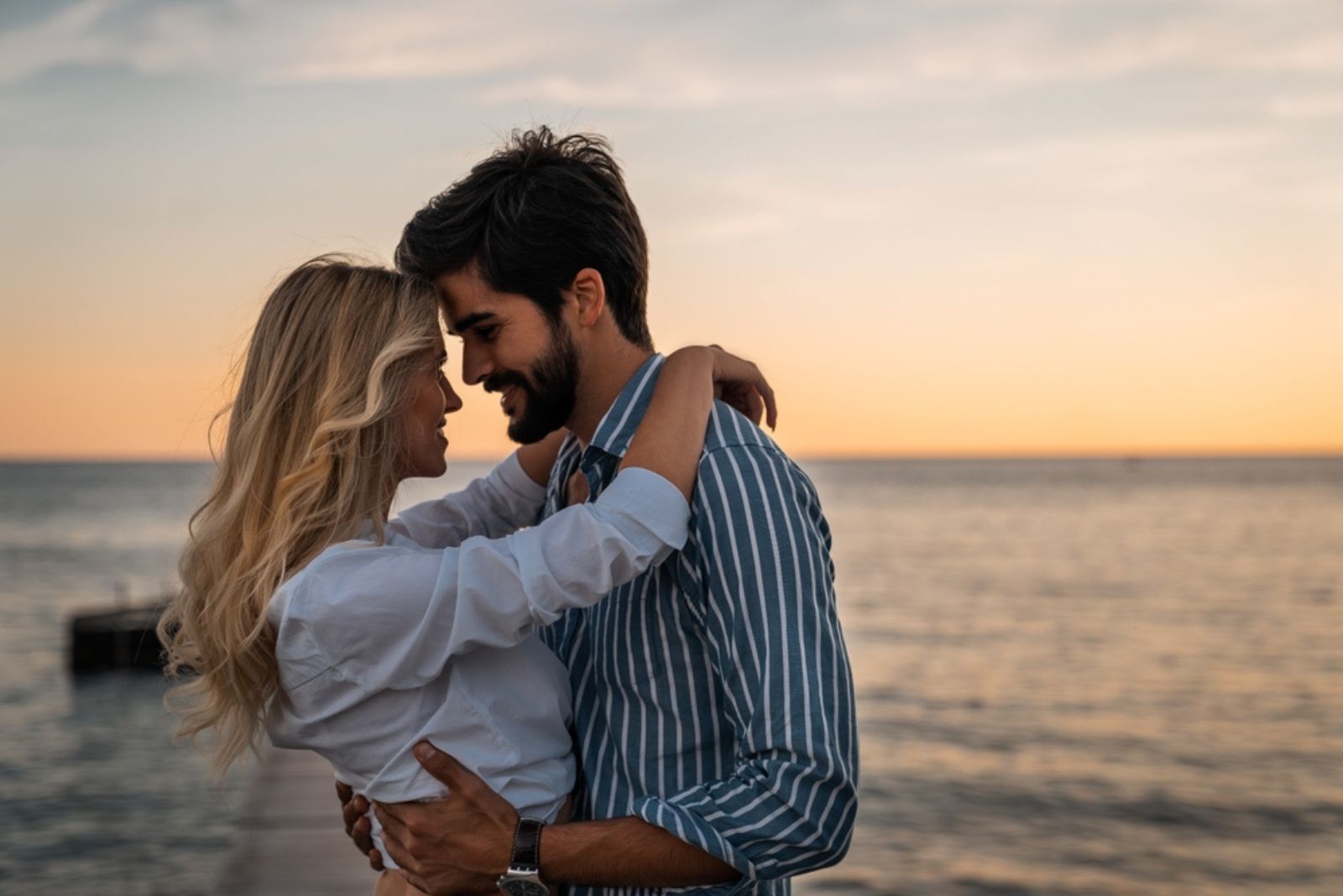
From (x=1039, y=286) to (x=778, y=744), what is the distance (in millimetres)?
36331

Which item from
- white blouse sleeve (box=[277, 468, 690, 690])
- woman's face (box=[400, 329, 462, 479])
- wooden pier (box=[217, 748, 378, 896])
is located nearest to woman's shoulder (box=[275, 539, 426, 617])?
white blouse sleeve (box=[277, 468, 690, 690])

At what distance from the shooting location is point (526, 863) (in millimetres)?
1881

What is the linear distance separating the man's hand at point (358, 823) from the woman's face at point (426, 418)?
59 cm

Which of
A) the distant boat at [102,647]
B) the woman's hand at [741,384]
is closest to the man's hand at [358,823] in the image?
the woman's hand at [741,384]

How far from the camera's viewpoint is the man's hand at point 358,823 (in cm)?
219

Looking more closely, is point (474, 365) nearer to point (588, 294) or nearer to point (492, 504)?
point (588, 294)

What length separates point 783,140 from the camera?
17.4m

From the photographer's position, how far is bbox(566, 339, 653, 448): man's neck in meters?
2.25

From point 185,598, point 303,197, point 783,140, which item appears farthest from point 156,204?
point 185,598

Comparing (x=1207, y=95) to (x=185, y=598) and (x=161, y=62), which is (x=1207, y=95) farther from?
(x=185, y=598)

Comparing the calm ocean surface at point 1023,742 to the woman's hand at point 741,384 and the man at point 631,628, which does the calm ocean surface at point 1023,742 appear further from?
the woman's hand at point 741,384

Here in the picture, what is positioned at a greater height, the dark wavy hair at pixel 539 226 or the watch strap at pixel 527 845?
the dark wavy hair at pixel 539 226

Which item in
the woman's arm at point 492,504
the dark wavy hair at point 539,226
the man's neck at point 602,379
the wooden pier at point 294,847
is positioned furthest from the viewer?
the wooden pier at point 294,847

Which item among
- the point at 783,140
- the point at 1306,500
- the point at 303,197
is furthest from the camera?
the point at 1306,500
